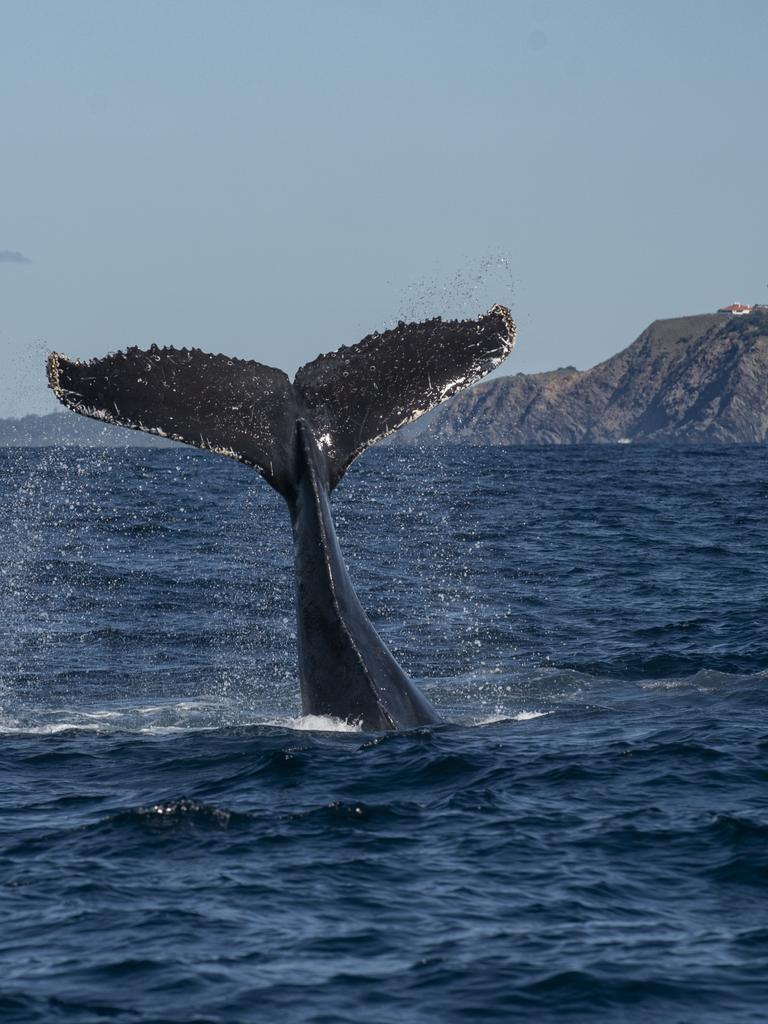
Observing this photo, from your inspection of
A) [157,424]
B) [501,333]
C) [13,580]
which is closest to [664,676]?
[501,333]

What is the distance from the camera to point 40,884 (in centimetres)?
891

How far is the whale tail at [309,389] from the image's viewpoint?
11.9 metres

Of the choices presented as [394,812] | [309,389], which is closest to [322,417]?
[309,389]

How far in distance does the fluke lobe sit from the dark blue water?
521 millimetres

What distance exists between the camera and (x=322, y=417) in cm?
1279

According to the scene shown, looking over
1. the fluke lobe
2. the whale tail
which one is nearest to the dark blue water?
the fluke lobe

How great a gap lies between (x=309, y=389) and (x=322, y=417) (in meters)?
0.26

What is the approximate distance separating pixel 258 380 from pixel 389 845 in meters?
4.45

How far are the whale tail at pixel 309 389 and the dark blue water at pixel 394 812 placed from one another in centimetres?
222

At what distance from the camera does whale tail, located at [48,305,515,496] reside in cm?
1193

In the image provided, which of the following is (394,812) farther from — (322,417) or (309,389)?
(309,389)

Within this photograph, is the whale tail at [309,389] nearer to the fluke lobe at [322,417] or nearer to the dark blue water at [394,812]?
the fluke lobe at [322,417]

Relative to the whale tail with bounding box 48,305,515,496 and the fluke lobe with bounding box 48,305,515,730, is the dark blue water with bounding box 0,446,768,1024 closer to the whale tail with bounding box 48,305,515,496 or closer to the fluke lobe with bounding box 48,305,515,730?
the fluke lobe with bounding box 48,305,515,730

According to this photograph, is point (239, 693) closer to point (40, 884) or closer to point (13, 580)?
point (40, 884)
